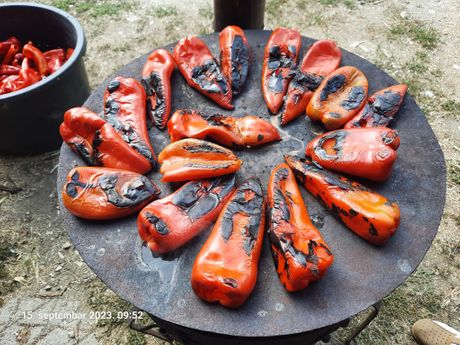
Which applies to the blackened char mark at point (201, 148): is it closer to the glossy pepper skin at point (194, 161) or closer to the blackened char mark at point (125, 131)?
the glossy pepper skin at point (194, 161)

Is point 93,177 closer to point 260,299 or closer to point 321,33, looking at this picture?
point 260,299

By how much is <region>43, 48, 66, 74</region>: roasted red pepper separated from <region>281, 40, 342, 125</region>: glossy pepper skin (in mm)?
2409

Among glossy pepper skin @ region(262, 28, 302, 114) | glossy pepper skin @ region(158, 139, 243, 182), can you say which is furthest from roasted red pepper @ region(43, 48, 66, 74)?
glossy pepper skin @ region(158, 139, 243, 182)

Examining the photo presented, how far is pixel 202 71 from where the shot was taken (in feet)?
8.57

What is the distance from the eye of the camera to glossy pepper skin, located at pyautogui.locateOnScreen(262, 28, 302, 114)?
248 centimetres

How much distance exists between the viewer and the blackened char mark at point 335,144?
2.14m

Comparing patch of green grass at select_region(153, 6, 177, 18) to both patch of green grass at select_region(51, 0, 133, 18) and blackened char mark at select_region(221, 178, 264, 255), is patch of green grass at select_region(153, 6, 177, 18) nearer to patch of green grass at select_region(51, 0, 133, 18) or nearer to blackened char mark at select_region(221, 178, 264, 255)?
patch of green grass at select_region(51, 0, 133, 18)

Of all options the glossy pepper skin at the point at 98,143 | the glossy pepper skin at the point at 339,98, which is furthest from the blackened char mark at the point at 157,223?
the glossy pepper skin at the point at 339,98

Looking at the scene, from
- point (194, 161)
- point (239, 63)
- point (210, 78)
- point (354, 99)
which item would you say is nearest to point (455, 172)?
point (354, 99)

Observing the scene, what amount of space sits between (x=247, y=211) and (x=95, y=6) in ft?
15.5

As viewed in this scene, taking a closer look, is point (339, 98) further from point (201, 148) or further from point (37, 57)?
point (37, 57)

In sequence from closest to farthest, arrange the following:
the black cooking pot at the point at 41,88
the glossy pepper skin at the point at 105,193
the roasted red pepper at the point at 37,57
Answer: the glossy pepper skin at the point at 105,193, the black cooking pot at the point at 41,88, the roasted red pepper at the point at 37,57

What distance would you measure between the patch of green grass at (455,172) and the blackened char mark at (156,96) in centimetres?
291

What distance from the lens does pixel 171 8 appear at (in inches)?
222
